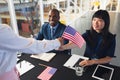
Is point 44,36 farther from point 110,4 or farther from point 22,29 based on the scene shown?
point 110,4

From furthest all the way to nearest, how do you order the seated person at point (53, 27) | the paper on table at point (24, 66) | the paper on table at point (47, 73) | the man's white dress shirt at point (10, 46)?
the seated person at point (53, 27)
the paper on table at point (24, 66)
the paper on table at point (47, 73)
the man's white dress shirt at point (10, 46)

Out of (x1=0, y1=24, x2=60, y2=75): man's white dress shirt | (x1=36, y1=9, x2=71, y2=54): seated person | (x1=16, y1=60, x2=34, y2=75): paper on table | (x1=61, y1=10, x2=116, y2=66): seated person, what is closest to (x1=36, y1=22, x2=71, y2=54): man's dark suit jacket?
(x1=36, y1=9, x2=71, y2=54): seated person

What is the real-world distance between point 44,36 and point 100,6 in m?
7.17

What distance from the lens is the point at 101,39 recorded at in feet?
5.85

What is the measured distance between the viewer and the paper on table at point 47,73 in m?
1.36

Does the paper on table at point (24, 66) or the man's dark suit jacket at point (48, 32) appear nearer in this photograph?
the paper on table at point (24, 66)

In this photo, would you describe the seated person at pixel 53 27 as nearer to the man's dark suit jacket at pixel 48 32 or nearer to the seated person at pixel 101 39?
the man's dark suit jacket at pixel 48 32

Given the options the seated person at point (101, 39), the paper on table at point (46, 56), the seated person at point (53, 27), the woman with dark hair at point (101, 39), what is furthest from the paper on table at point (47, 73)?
the seated person at point (53, 27)

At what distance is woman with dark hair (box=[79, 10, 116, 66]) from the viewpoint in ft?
5.59

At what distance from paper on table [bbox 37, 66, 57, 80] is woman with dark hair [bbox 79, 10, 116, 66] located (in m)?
0.54

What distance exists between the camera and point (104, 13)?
1.70 metres

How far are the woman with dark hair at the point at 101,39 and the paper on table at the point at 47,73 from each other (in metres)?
0.54

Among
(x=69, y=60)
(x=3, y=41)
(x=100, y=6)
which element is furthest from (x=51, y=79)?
(x=100, y=6)

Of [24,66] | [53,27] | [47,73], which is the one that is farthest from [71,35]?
[53,27]
